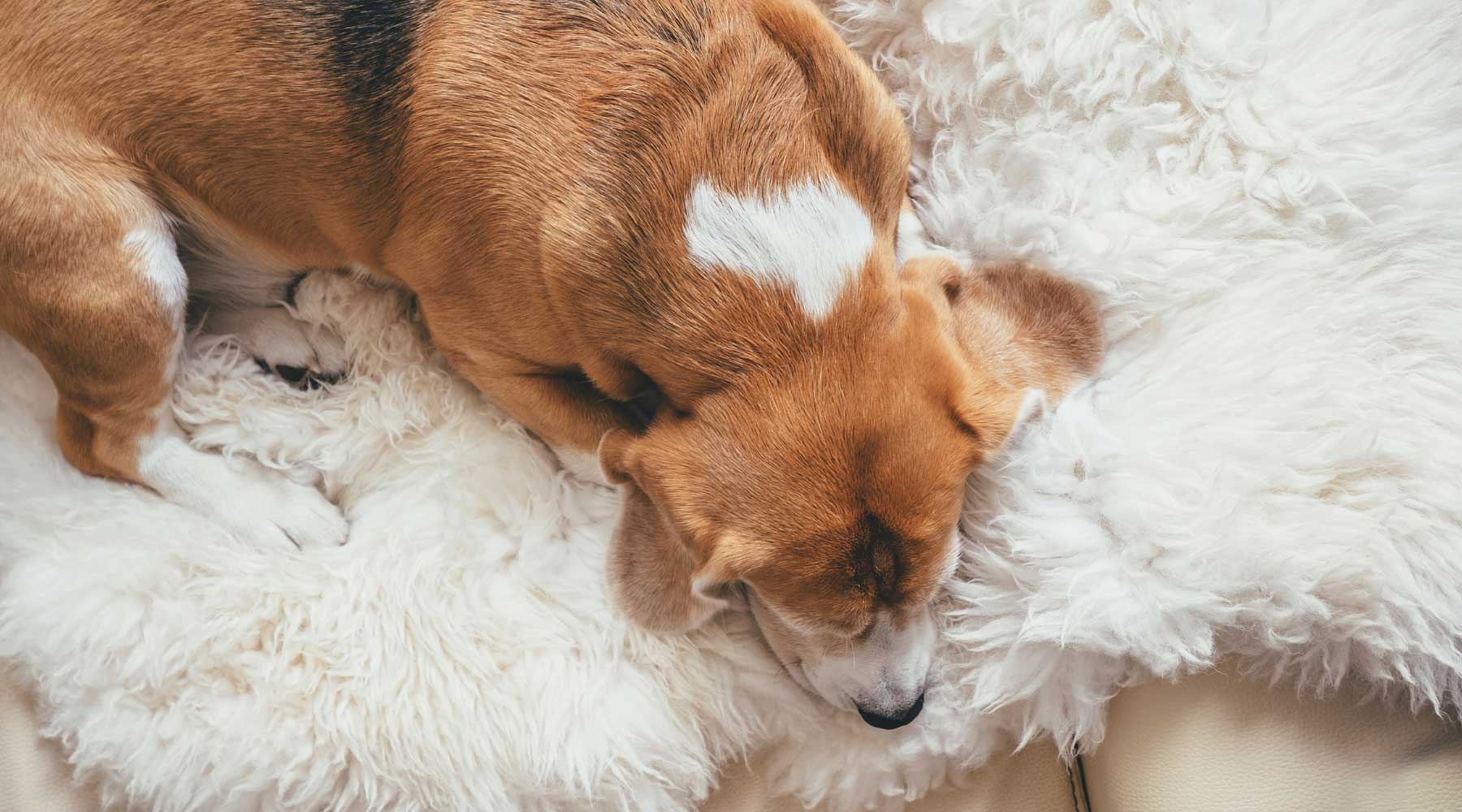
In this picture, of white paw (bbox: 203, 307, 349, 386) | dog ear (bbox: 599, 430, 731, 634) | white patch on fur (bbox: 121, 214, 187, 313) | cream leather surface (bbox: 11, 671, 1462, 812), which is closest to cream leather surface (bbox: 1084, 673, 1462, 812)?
cream leather surface (bbox: 11, 671, 1462, 812)

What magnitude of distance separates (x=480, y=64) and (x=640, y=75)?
237mm

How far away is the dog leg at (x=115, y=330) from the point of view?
130 cm

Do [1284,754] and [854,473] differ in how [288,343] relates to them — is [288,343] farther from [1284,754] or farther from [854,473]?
[1284,754]

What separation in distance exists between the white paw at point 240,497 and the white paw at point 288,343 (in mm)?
185

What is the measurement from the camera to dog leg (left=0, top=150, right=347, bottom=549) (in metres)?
1.30

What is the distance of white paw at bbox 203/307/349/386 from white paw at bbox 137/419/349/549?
19cm

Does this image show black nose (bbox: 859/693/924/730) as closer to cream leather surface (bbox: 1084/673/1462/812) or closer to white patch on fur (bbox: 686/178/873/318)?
cream leather surface (bbox: 1084/673/1462/812)

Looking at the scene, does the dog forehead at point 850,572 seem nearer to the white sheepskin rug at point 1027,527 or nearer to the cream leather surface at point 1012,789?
the white sheepskin rug at point 1027,527

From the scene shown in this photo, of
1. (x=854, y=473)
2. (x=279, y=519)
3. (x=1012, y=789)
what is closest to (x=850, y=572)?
(x=854, y=473)

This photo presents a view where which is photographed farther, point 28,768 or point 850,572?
point 28,768

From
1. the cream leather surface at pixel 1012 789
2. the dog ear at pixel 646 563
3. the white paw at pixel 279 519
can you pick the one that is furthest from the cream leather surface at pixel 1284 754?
the white paw at pixel 279 519

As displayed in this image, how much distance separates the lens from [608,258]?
45.3 inches

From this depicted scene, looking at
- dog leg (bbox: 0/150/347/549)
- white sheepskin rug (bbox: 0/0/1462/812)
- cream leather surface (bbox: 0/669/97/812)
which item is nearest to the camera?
white sheepskin rug (bbox: 0/0/1462/812)

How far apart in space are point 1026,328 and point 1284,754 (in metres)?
0.68
